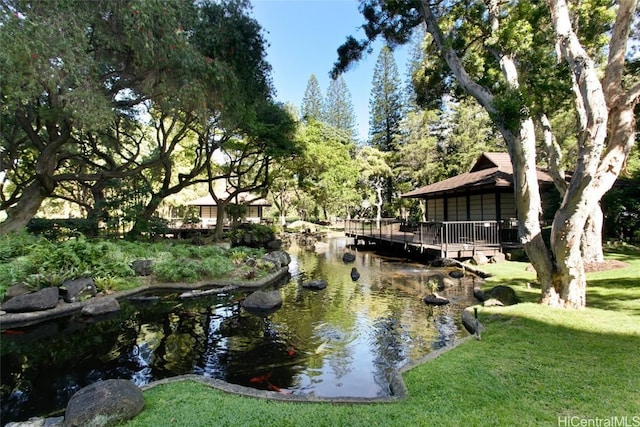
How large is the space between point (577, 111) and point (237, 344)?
8392 millimetres

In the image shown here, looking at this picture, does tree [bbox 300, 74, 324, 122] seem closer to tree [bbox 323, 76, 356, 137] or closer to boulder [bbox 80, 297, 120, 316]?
tree [bbox 323, 76, 356, 137]

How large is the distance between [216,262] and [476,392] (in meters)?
9.37

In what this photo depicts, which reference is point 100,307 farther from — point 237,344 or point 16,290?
point 237,344

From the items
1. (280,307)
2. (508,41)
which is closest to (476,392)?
(280,307)

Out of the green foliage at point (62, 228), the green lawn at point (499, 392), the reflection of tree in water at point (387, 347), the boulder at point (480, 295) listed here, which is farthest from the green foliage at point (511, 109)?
the green foliage at point (62, 228)

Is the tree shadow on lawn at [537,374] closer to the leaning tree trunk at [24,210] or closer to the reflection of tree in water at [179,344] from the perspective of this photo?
the reflection of tree in water at [179,344]

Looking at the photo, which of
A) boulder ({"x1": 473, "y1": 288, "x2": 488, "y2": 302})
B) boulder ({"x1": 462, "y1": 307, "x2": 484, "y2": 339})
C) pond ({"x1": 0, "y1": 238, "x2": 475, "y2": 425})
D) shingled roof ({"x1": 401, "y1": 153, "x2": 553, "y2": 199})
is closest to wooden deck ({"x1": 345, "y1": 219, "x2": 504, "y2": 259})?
shingled roof ({"x1": 401, "y1": 153, "x2": 553, "y2": 199})

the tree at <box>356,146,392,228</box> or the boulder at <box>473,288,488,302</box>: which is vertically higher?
the tree at <box>356,146,392,228</box>

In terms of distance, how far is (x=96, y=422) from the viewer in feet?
11.3

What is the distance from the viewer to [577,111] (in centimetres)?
746

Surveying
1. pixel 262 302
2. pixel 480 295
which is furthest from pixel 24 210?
pixel 480 295

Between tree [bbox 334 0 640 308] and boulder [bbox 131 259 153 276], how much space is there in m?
10.3

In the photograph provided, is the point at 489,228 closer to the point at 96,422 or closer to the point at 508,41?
the point at 508,41

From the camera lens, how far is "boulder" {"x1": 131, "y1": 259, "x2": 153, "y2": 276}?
11.2m
